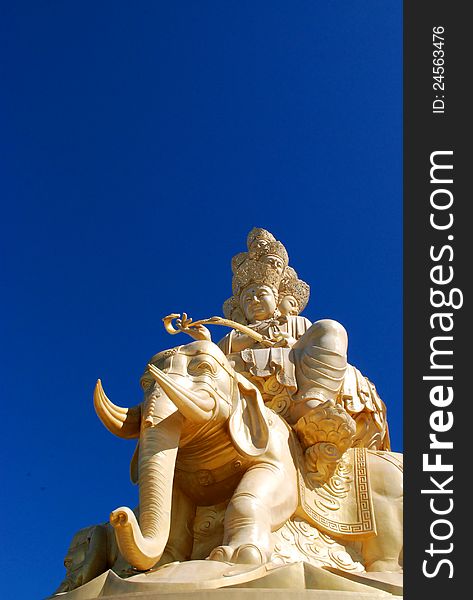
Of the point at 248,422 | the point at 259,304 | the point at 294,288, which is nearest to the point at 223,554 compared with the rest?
the point at 248,422

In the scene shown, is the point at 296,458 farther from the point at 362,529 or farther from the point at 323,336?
the point at 323,336

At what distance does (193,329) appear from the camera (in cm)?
624

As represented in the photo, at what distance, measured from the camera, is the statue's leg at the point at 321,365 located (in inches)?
249

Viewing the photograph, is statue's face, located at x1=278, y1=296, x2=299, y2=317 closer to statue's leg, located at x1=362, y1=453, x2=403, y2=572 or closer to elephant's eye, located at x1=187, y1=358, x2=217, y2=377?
statue's leg, located at x1=362, y1=453, x2=403, y2=572

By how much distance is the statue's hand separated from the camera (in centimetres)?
609

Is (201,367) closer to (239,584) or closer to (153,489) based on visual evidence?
(153,489)

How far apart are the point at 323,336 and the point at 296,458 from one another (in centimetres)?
113

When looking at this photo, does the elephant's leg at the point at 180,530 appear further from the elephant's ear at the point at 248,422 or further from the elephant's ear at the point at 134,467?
the elephant's ear at the point at 248,422

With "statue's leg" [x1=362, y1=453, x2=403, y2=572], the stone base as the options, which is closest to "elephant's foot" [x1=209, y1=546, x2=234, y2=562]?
the stone base

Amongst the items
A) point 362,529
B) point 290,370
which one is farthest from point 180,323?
point 362,529

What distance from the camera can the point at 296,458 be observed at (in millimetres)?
5879

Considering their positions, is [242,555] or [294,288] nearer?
[242,555]

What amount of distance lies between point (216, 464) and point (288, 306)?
307 centimetres

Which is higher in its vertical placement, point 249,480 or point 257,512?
point 249,480
